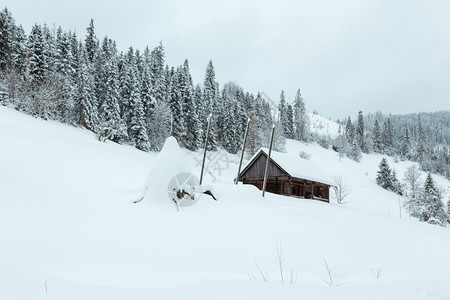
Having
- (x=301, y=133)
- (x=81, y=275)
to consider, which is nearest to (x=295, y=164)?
(x=81, y=275)

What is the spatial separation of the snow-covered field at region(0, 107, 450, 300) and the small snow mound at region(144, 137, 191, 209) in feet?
0.13

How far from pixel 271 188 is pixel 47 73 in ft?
108

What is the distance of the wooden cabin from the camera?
2525cm

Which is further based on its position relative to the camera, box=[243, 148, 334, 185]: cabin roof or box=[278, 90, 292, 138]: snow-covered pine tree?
box=[278, 90, 292, 138]: snow-covered pine tree

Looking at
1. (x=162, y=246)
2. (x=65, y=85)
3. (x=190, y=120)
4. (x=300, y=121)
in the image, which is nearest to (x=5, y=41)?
(x=65, y=85)

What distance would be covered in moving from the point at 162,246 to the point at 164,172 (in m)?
3.50

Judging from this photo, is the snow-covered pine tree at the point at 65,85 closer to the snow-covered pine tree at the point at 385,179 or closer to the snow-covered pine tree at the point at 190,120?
the snow-covered pine tree at the point at 190,120

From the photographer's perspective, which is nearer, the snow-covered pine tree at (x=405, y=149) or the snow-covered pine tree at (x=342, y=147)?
the snow-covered pine tree at (x=342, y=147)

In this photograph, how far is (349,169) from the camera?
201 ft

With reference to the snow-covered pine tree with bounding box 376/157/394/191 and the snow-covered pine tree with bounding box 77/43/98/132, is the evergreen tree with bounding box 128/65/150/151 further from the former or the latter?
the snow-covered pine tree with bounding box 376/157/394/191

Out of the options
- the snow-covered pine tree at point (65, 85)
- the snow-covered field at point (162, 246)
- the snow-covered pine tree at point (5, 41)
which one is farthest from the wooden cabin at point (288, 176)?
the snow-covered pine tree at point (5, 41)

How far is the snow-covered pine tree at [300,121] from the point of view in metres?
85.0

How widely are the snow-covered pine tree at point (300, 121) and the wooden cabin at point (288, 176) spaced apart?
58.1 meters

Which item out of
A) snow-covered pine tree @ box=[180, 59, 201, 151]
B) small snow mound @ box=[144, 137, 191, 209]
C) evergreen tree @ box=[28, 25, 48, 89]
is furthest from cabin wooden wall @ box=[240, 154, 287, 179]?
evergreen tree @ box=[28, 25, 48, 89]
